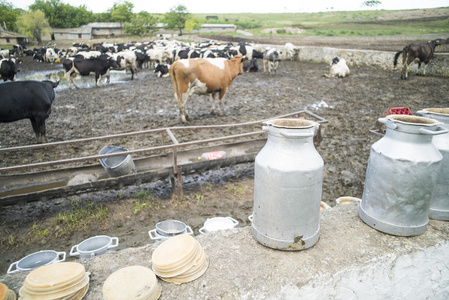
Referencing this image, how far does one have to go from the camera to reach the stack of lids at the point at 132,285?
57.7 inches

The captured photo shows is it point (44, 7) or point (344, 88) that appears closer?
point (344, 88)

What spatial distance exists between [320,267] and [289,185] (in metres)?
0.59

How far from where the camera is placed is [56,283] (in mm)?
1429

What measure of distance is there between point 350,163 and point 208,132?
3341 mm

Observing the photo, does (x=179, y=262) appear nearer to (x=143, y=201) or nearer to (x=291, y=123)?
(x=291, y=123)

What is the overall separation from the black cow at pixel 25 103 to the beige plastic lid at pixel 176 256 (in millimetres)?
6301

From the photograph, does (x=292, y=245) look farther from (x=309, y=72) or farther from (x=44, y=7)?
(x=44, y=7)

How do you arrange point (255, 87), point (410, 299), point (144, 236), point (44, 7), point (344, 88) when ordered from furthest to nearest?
point (44, 7), point (255, 87), point (344, 88), point (144, 236), point (410, 299)

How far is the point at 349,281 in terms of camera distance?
1828mm

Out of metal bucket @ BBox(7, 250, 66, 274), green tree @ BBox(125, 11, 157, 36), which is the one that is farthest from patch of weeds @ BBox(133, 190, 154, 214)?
green tree @ BBox(125, 11, 157, 36)

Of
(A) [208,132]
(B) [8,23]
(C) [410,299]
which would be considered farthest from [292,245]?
(B) [8,23]

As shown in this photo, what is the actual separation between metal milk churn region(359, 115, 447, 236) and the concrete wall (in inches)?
6.5

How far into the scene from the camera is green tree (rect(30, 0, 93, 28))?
68.4 m

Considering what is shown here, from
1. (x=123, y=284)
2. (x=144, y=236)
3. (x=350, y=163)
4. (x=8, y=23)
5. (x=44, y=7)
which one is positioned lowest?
(x=144, y=236)
